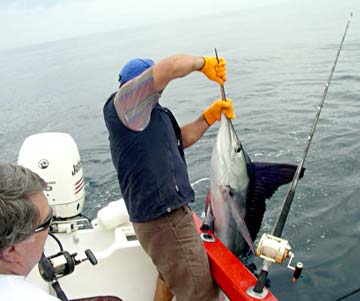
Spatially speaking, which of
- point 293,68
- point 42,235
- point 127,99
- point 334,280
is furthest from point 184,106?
point 42,235

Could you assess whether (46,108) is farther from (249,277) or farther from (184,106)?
(249,277)

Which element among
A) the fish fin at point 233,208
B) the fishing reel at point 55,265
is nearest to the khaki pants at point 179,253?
the fish fin at point 233,208

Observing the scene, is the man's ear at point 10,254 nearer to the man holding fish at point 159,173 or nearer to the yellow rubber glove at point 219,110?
the man holding fish at point 159,173

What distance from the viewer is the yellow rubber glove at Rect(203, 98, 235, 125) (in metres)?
2.94

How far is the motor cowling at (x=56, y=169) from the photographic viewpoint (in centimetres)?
372

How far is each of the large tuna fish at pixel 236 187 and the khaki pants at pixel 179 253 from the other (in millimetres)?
362

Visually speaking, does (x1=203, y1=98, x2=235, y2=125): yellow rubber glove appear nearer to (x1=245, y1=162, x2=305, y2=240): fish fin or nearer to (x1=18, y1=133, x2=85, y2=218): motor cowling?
(x1=245, y1=162, x2=305, y2=240): fish fin

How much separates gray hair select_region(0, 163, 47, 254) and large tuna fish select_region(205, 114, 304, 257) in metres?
1.73

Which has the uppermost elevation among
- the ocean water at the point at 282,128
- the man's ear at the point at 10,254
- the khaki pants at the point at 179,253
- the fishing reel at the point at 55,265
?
the man's ear at the point at 10,254

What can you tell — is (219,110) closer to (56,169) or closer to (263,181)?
(263,181)

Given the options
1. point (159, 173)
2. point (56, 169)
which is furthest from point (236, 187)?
point (56, 169)

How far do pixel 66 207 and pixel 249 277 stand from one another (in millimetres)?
1841

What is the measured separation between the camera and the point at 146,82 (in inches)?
99.8

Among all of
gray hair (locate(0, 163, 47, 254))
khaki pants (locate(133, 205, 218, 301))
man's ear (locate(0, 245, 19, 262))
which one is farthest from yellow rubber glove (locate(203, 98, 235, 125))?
man's ear (locate(0, 245, 19, 262))
